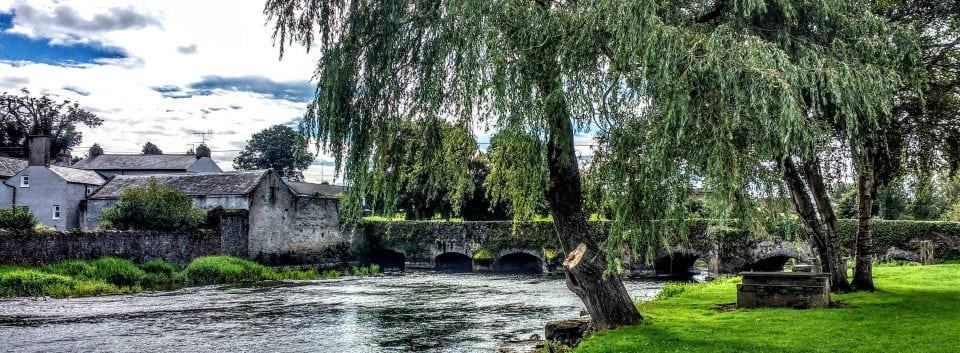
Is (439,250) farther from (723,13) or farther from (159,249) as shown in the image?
(723,13)

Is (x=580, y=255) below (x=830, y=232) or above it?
below

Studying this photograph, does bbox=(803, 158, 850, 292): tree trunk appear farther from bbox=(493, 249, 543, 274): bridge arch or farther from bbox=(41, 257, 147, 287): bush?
bbox=(493, 249, 543, 274): bridge arch

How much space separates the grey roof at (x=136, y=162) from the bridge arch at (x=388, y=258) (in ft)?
70.0

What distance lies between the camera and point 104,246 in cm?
3266

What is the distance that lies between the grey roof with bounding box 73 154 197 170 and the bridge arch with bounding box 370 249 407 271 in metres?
21.3

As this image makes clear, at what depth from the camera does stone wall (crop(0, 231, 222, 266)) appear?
28891mm

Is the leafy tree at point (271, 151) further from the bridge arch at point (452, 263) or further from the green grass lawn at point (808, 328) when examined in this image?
the green grass lawn at point (808, 328)

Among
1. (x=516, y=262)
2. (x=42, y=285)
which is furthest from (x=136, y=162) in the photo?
(x=42, y=285)

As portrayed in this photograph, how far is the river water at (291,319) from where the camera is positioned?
15.6 m

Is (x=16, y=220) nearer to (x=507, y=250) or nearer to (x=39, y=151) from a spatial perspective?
(x=39, y=151)

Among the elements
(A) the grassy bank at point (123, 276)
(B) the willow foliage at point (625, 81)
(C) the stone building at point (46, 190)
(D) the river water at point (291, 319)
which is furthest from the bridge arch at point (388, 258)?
(B) the willow foliage at point (625, 81)

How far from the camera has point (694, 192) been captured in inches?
399

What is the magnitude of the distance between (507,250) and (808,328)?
1394 inches

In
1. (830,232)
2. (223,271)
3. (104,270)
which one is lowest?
(223,271)
